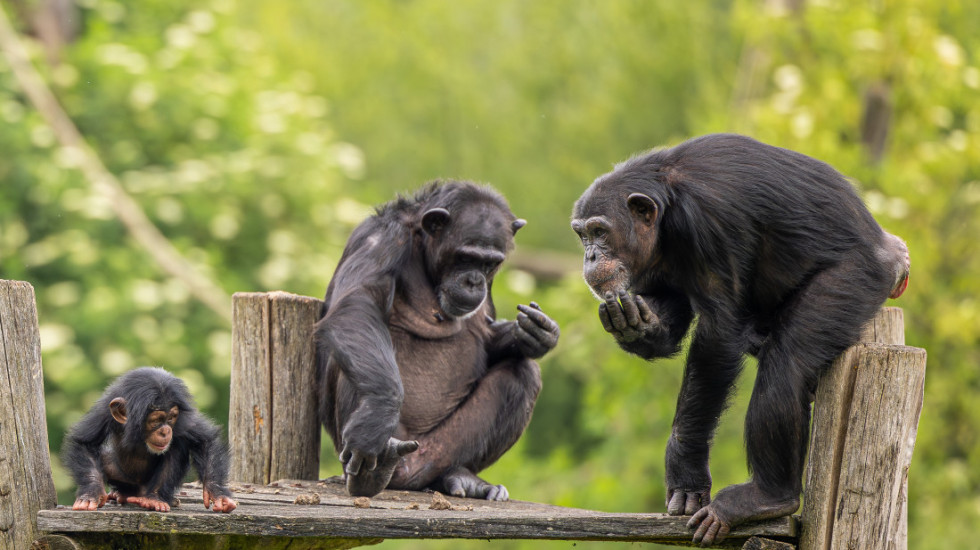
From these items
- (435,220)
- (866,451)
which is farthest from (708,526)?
(435,220)

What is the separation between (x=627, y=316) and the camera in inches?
174

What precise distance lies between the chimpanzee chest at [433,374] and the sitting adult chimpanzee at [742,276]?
1324 mm

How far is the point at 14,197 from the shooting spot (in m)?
11.1

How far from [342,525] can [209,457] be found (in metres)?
0.60

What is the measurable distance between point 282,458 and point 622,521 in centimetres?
204

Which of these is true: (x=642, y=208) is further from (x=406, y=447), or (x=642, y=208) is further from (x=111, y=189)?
(x=111, y=189)

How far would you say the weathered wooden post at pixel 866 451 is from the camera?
13.3 feet

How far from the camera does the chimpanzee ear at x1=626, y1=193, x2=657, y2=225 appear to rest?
177 inches

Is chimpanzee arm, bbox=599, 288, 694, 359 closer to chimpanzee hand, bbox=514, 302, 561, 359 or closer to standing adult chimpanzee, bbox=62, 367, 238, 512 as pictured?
chimpanzee hand, bbox=514, 302, 561, 359

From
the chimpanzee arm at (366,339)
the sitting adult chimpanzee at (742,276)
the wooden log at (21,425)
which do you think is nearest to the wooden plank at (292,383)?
the chimpanzee arm at (366,339)

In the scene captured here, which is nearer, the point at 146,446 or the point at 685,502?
the point at 146,446

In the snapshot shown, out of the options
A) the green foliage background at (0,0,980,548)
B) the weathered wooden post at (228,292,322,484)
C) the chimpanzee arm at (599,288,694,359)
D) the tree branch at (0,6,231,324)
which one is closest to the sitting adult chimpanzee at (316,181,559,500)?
the weathered wooden post at (228,292,322,484)

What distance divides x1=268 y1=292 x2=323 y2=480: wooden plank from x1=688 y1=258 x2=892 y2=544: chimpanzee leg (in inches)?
85.3

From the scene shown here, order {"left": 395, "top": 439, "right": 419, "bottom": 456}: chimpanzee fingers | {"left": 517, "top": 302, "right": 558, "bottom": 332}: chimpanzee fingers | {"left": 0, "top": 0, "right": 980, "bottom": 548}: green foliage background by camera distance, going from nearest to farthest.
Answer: {"left": 395, "top": 439, "right": 419, "bottom": 456}: chimpanzee fingers < {"left": 517, "top": 302, "right": 558, "bottom": 332}: chimpanzee fingers < {"left": 0, "top": 0, "right": 980, "bottom": 548}: green foliage background
